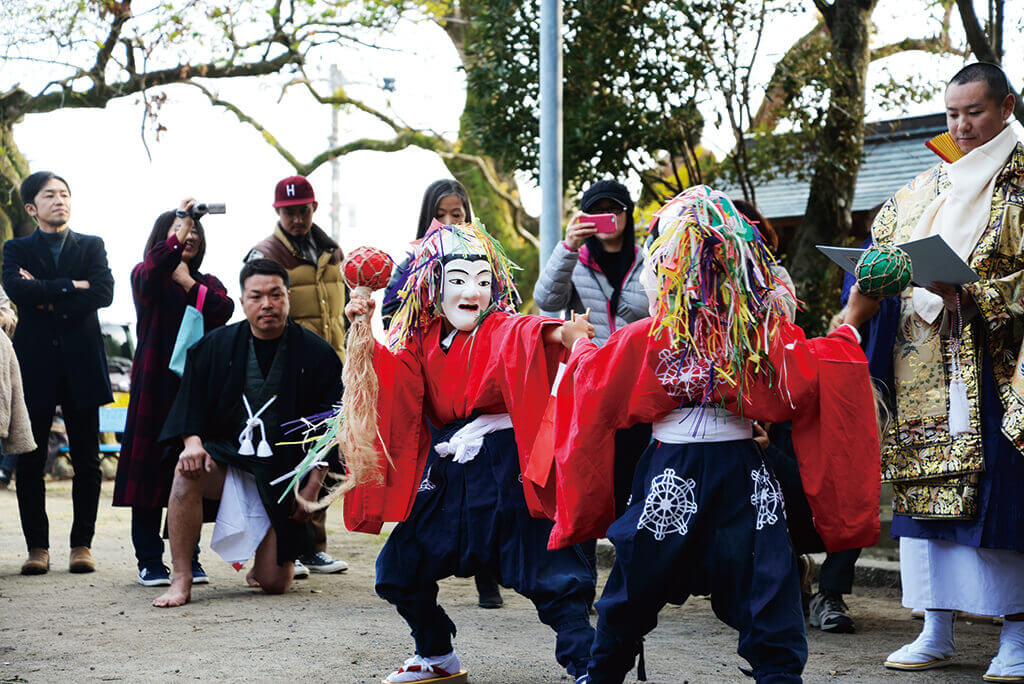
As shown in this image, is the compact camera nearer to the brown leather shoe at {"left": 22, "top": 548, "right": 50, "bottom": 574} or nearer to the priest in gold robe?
the brown leather shoe at {"left": 22, "top": 548, "right": 50, "bottom": 574}

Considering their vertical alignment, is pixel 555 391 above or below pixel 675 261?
below

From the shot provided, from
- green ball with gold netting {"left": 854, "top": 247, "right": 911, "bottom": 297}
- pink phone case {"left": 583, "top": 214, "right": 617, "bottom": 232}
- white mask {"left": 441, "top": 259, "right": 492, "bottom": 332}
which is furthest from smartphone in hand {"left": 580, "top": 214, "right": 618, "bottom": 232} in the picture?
green ball with gold netting {"left": 854, "top": 247, "right": 911, "bottom": 297}

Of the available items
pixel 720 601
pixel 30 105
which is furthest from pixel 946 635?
pixel 30 105

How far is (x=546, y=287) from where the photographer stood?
4.96 meters

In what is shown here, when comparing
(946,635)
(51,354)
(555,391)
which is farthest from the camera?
(51,354)

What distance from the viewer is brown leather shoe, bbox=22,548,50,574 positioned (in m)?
6.09

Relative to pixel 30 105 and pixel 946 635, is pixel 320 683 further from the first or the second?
pixel 30 105

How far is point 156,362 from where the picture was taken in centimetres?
609

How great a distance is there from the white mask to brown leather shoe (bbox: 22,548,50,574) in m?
3.46

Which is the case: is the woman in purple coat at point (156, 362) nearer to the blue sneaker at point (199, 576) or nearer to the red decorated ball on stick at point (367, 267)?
the blue sneaker at point (199, 576)

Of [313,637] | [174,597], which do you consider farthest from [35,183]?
[313,637]

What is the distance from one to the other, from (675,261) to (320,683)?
2047 millimetres

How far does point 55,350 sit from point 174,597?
1.71 metres

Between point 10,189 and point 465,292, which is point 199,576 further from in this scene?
point 10,189
